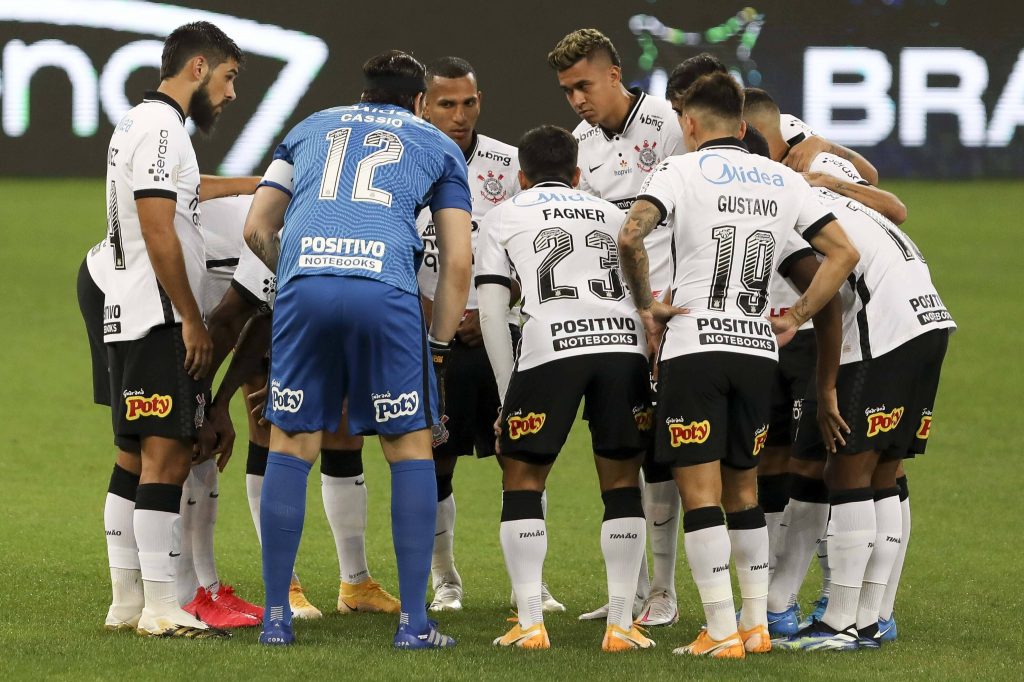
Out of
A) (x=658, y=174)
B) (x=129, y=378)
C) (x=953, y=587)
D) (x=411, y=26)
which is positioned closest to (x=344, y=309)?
(x=129, y=378)

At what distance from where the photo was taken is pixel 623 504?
5.50 m

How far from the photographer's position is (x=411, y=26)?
20219 millimetres

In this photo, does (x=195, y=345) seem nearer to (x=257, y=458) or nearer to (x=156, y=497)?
(x=156, y=497)

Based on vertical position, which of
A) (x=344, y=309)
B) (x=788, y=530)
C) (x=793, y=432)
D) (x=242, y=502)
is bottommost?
(x=242, y=502)

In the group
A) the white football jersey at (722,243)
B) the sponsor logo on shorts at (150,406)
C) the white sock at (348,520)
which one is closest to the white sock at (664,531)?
the white football jersey at (722,243)

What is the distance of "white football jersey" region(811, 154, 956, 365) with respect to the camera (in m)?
5.59

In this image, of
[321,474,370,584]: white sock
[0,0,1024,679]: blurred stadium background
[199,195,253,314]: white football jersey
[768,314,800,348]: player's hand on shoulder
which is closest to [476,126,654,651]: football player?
[768,314,800,348]: player's hand on shoulder

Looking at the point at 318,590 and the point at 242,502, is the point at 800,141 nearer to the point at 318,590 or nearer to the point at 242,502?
the point at 318,590

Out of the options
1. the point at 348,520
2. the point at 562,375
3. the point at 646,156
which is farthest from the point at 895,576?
the point at 348,520

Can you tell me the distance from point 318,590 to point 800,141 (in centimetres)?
338

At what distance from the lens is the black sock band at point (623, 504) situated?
550cm

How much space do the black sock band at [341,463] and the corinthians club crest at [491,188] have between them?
148 centimetres

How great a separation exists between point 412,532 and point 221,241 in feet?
6.01

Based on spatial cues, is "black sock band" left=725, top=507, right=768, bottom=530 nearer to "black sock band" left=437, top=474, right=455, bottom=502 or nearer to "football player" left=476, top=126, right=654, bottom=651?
"football player" left=476, top=126, right=654, bottom=651
